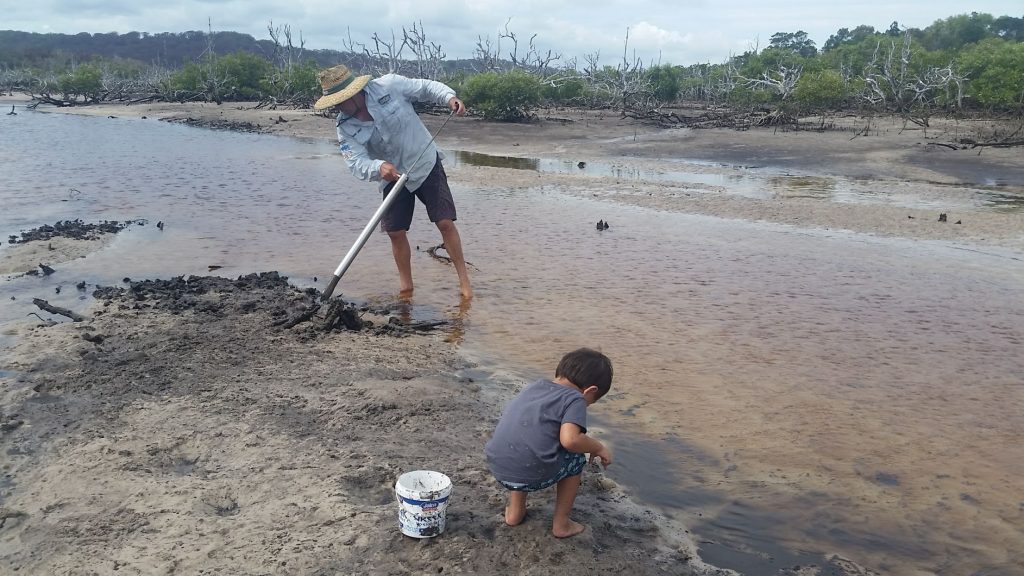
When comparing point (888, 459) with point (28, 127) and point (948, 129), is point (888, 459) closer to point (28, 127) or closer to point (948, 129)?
A: point (948, 129)

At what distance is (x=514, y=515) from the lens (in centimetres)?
295

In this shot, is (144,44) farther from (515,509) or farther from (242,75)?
(515,509)

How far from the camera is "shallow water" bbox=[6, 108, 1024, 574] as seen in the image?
3.38 meters

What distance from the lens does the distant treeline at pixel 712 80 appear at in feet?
94.8

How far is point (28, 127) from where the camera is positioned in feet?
90.7

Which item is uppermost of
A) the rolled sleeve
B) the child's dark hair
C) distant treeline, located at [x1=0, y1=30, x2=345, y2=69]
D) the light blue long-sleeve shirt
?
distant treeline, located at [x1=0, y1=30, x2=345, y2=69]

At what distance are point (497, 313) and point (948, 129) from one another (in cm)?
2247

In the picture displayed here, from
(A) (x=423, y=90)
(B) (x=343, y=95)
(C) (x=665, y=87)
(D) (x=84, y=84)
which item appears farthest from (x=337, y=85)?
(D) (x=84, y=84)

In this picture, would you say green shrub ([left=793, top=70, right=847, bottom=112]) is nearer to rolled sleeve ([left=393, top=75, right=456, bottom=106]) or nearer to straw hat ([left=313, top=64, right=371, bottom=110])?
rolled sleeve ([left=393, top=75, right=456, bottom=106])

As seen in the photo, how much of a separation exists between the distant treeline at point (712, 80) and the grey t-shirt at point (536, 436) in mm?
24762

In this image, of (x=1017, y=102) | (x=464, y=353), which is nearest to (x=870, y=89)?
(x=1017, y=102)

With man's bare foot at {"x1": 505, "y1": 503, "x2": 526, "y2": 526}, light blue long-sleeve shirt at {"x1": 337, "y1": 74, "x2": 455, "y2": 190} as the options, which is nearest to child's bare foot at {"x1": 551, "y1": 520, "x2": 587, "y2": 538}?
man's bare foot at {"x1": 505, "y1": 503, "x2": 526, "y2": 526}

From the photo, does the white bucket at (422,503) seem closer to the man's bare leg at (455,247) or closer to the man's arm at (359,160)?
the man's arm at (359,160)

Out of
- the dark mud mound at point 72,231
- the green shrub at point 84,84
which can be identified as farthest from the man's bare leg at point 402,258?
the green shrub at point 84,84
